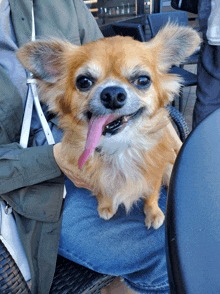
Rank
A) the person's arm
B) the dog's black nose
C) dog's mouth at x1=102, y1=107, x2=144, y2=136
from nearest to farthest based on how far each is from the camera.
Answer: the dog's black nose < dog's mouth at x1=102, y1=107, x2=144, y2=136 < the person's arm

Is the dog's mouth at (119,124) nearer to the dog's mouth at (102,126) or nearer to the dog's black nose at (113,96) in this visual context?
the dog's mouth at (102,126)

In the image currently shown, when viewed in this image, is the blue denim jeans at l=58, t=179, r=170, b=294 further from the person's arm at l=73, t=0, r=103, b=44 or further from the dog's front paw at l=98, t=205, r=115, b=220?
the person's arm at l=73, t=0, r=103, b=44

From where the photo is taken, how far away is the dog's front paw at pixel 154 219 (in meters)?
1.03

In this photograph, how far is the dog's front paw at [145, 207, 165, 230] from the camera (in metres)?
1.03

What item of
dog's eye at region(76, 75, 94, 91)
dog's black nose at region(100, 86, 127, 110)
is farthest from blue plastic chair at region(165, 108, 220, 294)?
dog's eye at region(76, 75, 94, 91)

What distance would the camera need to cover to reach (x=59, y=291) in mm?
857

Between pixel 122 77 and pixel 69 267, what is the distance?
84 cm

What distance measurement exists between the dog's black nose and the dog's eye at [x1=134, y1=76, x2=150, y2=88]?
0.50ft

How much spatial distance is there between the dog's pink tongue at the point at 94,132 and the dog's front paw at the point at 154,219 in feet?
1.36

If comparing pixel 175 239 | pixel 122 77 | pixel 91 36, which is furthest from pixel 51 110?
pixel 175 239

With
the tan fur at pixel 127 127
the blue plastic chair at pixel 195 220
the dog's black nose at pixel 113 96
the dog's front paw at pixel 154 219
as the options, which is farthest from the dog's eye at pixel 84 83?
the dog's front paw at pixel 154 219

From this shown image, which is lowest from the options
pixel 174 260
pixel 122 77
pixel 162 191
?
pixel 162 191

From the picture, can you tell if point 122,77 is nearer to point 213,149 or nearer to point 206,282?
point 213,149

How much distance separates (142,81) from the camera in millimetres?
1000
